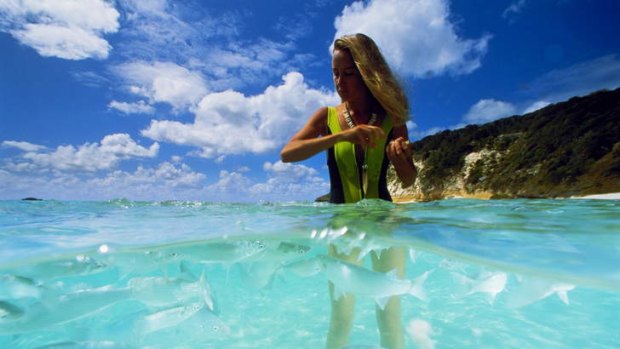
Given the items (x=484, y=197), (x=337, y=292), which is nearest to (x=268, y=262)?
(x=337, y=292)

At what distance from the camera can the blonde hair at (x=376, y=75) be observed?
3.88m

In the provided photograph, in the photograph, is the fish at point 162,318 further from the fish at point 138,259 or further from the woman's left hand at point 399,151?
the woman's left hand at point 399,151

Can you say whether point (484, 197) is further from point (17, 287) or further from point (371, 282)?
point (17, 287)

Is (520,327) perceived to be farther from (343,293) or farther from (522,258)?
(343,293)

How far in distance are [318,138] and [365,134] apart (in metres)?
0.50

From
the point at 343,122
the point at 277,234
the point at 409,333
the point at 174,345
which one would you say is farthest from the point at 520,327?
the point at 174,345

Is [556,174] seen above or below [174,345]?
above

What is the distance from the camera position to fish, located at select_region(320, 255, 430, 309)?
245cm

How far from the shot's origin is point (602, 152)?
84.2ft

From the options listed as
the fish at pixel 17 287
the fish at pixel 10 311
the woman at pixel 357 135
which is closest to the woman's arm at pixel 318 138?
the woman at pixel 357 135

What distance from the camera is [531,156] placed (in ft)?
104

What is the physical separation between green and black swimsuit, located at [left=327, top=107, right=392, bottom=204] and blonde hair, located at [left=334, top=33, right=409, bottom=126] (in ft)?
0.53

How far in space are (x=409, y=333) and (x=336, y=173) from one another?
3582 mm

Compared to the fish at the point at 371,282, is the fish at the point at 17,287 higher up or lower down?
lower down
